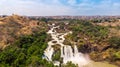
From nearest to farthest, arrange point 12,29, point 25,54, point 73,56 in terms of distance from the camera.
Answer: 1. point 25,54
2. point 73,56
3. point 12,29

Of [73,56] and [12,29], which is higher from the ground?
[12,29]

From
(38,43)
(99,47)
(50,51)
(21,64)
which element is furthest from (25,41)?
(99,47)

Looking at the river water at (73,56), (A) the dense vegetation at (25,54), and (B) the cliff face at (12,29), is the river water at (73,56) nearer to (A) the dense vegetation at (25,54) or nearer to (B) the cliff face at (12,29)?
(A) the dense vegetation at (25,54)

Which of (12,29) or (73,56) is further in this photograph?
(12,29)

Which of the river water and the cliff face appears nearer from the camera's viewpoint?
the river water

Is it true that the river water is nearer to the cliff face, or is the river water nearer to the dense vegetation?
the dense vegetation

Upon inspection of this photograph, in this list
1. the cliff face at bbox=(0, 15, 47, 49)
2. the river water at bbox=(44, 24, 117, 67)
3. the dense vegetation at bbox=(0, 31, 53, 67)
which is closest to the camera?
the dense vegetation at bbox=(0, 31, 53, 67)

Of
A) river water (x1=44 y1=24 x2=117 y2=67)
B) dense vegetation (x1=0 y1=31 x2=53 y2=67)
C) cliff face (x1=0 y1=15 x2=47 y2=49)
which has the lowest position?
river water (x1=44 y1=24 x2=117 y2=67)

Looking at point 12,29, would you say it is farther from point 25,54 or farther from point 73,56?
point 73,56

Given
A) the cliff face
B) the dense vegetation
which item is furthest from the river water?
the cliff face

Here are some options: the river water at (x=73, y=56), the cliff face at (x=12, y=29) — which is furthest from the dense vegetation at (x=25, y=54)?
the cliff face at (x=12, y=29)

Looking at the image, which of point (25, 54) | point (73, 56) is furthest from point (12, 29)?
point (73, 56)
